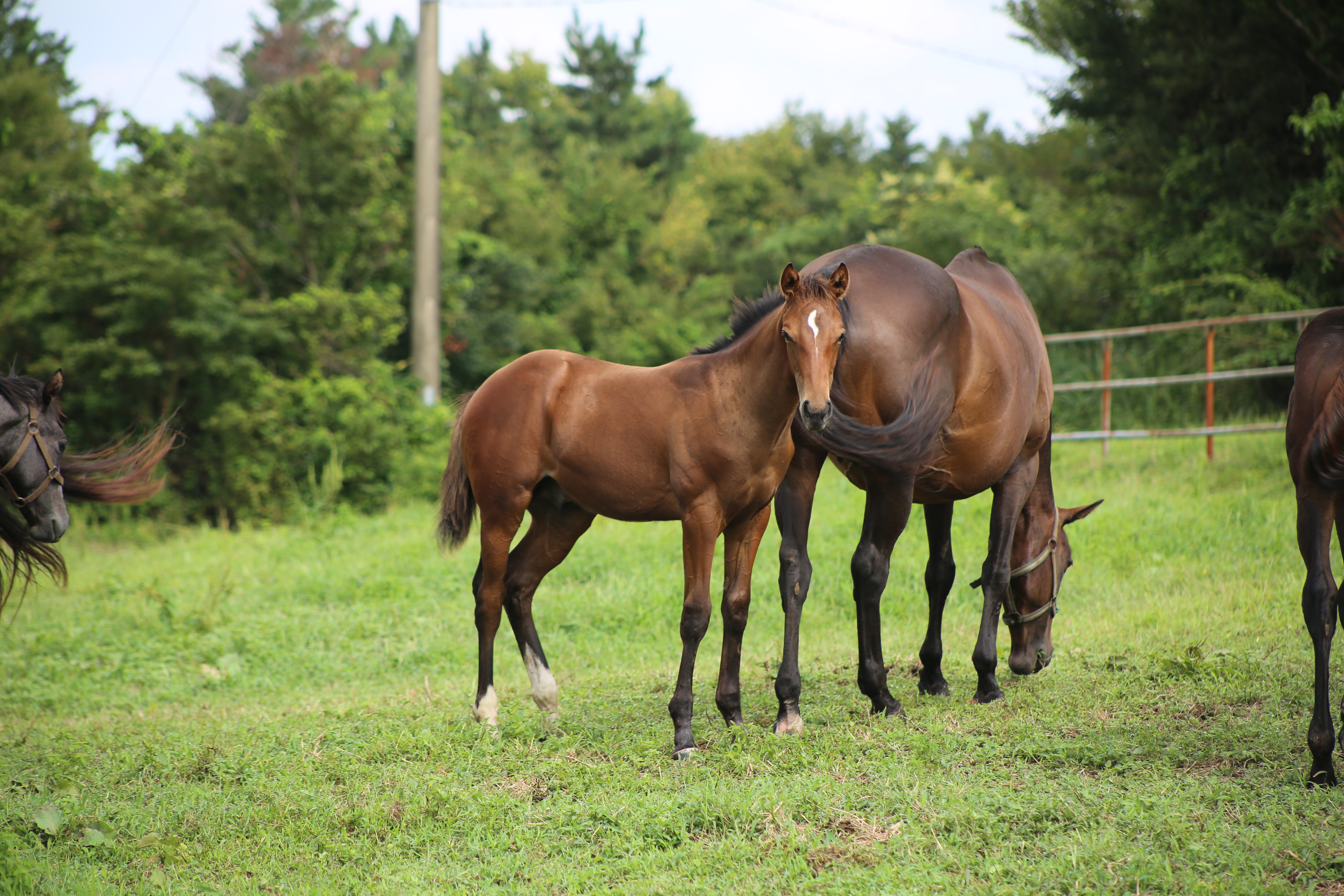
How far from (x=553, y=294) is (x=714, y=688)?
1896cm

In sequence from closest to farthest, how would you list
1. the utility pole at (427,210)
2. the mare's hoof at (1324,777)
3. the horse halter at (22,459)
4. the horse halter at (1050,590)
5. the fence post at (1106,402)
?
the mare's hoof at (1324,777), the horse halter at (22,459), the horse halter at (1050,590), the fence post at (1106,402), the utility pole at (427,210)

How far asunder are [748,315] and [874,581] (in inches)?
56.2

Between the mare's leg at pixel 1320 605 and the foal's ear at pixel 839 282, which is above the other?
the foal's ear at pixel 839 282

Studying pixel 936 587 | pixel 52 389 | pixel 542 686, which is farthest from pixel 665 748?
pixel 52 389

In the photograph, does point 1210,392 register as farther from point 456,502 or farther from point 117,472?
point 117,472

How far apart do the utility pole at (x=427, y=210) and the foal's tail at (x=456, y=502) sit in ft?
34.3

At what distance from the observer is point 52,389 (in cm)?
516

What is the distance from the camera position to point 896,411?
484 cm

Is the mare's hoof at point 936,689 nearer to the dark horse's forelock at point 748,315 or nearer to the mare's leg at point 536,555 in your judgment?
the mare's leg at point 536,555

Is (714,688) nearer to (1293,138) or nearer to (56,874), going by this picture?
(56,874)

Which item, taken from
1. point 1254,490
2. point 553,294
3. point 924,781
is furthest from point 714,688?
point 553,294

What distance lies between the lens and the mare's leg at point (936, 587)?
5.57 meters

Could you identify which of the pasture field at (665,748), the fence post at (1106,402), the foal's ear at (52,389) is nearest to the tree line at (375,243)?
the fence post at (1106,402)

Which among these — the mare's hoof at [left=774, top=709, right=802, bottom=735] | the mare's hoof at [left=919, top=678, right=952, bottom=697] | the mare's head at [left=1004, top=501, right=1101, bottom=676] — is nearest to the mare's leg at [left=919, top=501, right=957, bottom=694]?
the mare's hoof at [left=919, top=678, right=952, bottom=697]
